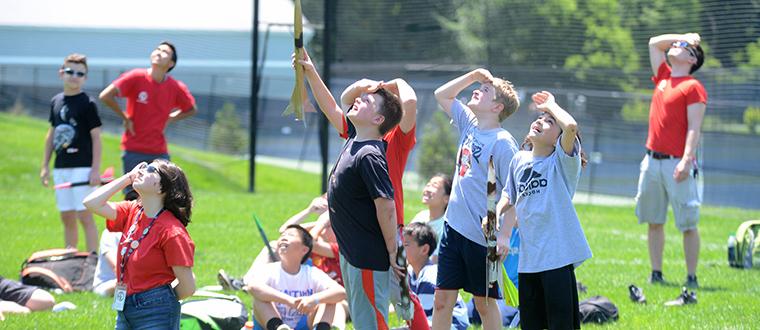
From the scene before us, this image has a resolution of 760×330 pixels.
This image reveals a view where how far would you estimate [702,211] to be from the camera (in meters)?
16.7

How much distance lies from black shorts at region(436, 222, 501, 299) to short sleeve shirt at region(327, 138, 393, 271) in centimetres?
82

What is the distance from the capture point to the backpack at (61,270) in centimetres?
893

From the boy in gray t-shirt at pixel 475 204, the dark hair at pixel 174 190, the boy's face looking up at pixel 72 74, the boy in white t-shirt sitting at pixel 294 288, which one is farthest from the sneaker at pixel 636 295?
the boy's face looking up at pixel 72 74

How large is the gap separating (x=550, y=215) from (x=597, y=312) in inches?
78.8

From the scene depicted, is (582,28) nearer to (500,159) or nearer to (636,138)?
(636,138)

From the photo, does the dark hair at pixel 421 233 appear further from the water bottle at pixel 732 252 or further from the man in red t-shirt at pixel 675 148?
the water bottle at pixel 732 252

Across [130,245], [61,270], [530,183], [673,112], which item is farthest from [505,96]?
[61,270]

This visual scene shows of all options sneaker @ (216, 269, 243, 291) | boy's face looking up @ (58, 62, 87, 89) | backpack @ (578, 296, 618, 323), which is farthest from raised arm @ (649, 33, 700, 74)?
boy's face looking up @ (58, 62, 87, 89)

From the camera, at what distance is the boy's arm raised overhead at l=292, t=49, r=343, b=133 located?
5898mm

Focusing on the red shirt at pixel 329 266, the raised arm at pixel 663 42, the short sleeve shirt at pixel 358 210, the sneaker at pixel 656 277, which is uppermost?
the raised arm at pixel 663 42

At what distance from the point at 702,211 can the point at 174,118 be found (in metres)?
9.31

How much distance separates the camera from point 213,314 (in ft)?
23.7

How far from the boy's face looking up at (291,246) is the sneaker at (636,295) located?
279cm

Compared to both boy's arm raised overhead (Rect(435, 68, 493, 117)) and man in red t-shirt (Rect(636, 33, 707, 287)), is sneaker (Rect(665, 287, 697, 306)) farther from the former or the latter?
boy's arm raised overhead (Rect(435, 68, 493, 117))
